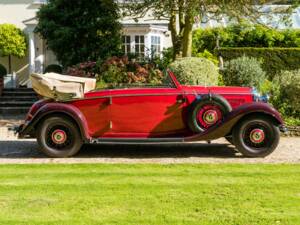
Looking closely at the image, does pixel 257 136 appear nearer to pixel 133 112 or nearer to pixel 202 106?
pixel 202 106

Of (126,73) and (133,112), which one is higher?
(126,73)

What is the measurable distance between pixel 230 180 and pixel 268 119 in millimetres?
1951

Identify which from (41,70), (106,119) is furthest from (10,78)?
(106,119)

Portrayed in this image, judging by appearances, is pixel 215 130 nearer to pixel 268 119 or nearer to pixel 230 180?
pixel 268 119

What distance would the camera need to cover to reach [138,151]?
921 centimetres

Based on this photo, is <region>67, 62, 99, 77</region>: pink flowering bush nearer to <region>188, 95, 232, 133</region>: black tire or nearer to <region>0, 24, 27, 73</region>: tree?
<region>188, 95, 232, 133</region>: black tire

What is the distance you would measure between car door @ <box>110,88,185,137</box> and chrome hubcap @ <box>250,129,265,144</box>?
3.86 ft

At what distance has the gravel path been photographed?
8.34m

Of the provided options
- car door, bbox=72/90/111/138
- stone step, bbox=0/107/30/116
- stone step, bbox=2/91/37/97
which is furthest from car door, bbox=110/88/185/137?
stone step, bbox=2/91/37/97

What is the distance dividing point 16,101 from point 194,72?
319 inches

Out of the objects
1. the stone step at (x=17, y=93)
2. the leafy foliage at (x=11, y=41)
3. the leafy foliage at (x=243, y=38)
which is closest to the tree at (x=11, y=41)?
the leafy foliage at (x=11, y=41)

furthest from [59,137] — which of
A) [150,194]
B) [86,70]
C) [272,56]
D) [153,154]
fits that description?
[272,56]

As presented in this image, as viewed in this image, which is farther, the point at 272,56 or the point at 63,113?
the point at 272,56

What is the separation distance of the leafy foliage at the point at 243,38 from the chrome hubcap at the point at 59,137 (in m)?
13.4
